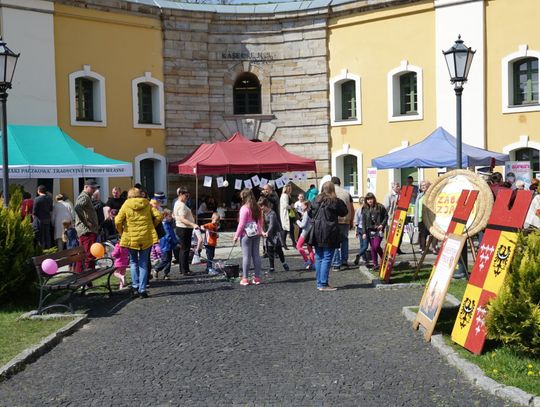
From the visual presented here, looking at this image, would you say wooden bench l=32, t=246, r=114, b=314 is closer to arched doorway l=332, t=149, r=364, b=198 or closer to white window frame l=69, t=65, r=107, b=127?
white window frame l=69, t=65, r=107, b=127

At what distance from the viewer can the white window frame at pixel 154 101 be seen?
23906mm

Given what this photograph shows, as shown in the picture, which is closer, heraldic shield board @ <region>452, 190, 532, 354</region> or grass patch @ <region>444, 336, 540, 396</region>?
grass patch @ <region>444, 336, 540, 396</region>

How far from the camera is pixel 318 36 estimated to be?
Answer: 24781mm

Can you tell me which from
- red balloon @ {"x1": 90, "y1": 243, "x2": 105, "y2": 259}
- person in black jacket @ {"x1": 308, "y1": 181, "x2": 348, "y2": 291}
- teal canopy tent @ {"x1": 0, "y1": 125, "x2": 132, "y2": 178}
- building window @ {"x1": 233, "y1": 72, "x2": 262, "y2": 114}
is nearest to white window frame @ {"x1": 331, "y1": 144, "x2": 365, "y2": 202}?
building window @ {"x1": 233, "y1": 72, "x2": 262, "y2": 114}

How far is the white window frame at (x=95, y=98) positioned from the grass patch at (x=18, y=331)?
13069mm

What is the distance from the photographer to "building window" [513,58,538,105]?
70.2 ft

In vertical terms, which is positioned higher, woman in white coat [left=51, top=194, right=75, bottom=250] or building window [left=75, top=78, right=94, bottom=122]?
building window [left=75, top=78, right=94, bottom=122]

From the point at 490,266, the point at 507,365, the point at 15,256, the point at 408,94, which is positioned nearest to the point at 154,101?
the point at 408,94

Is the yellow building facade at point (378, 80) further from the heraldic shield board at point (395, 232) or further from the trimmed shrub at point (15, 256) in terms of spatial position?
the trimmed shrub at point (15, 256)

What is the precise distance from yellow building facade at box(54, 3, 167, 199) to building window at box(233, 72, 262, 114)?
9.42 ft

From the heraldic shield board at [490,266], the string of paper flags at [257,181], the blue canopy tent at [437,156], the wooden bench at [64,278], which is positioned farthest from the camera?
the string of paper flags at [257,181]

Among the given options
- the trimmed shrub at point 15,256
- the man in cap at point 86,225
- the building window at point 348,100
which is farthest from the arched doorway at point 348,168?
the trimmed shrub at point 15,256

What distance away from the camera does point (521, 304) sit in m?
6.71

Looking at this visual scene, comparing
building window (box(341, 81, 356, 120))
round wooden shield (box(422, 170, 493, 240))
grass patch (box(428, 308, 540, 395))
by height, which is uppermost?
building window (box(341, 81, 356, 120))
